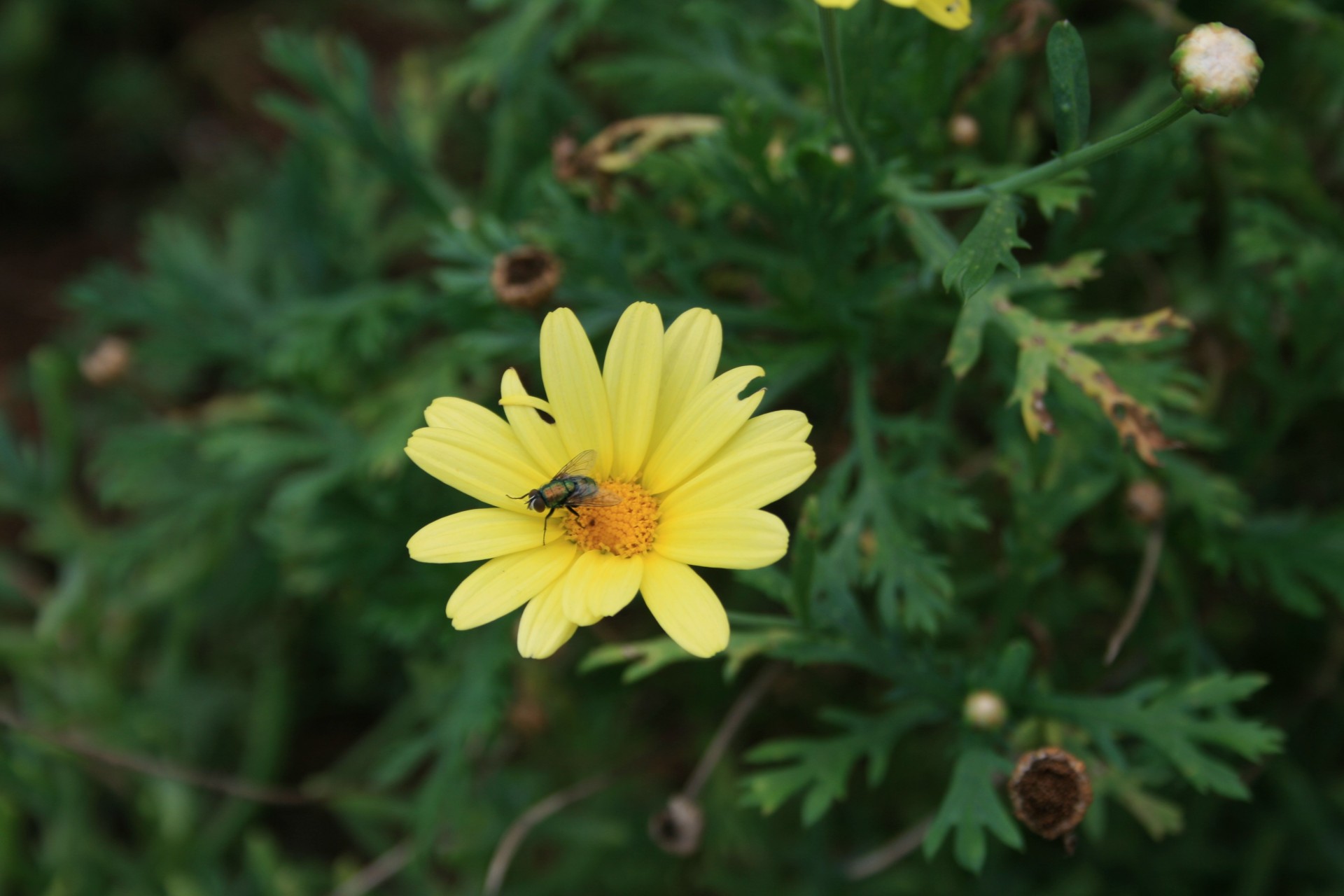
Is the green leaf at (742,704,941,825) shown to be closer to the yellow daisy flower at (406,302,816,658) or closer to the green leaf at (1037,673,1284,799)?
the green leaf at (1037,673,1284,799)

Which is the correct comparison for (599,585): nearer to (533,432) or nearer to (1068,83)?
(533,432)

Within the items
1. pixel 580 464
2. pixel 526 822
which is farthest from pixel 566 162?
pixel 526 822

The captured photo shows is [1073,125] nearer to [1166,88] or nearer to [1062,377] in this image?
[1062,377]

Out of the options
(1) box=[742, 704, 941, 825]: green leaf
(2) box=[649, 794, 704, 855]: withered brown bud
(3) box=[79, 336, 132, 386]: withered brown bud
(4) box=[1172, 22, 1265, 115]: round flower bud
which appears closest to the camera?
(4) box=[1172, 22, 1265, 115]: round flower bud

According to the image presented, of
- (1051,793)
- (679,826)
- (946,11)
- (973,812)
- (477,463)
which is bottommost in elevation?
(679,826)

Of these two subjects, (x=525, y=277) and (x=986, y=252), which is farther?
(x=525, y=277)

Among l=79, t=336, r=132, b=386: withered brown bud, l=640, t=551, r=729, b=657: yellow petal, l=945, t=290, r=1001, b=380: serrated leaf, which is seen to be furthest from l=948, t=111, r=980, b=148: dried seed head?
l=79, t=336, r=132, b=386: withered brown bud

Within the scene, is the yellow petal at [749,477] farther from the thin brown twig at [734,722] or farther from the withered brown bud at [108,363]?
the withered brown bud at [108,363]
